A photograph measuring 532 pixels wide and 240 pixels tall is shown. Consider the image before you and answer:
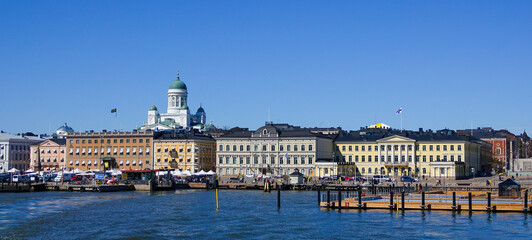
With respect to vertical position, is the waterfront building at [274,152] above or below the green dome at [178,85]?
below

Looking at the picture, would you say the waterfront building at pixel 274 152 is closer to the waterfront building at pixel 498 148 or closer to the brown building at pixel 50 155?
the brown building at pixel 50 155

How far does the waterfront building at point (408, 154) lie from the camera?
4926 inches

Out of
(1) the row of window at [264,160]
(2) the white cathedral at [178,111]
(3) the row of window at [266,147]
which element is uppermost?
(2) the white cathedral at [178,111]

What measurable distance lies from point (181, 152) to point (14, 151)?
46.5 metres

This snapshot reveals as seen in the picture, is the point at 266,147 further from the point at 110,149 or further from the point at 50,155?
the point at 50,155

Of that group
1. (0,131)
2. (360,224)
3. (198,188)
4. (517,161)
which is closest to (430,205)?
(360,224)

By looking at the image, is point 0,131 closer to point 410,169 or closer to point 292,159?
point 292,159

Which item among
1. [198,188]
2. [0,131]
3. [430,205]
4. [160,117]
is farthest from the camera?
[160,117]

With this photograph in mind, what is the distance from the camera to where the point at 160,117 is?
197 metres

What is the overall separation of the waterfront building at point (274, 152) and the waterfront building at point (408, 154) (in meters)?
4.26

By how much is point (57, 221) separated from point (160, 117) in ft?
455

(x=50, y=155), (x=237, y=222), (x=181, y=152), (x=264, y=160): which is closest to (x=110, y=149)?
(x=181, y=152)

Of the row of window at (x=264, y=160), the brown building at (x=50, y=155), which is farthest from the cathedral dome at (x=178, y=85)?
the row of window at (x=264, y=160)

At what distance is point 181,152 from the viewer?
14038 cm
